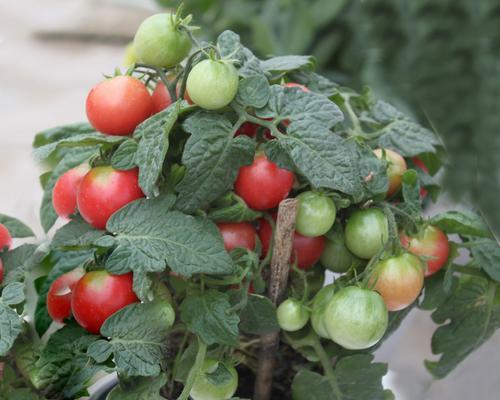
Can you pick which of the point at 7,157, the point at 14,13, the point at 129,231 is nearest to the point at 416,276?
the point at 129,231

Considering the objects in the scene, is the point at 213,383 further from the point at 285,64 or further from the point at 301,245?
the point at 285,64

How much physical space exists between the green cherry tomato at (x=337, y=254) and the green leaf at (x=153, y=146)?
13 cm

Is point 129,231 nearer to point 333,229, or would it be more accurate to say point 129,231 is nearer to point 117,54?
point 333,229

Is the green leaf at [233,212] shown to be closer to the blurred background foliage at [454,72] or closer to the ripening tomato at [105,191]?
the ripening tomato at [105,191]

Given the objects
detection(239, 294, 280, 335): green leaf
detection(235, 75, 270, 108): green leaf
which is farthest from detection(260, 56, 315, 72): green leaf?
detection(239, 294, 280, 335): green leaf

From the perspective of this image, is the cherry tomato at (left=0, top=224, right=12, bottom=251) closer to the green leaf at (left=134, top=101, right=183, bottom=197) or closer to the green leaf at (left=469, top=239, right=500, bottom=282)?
the green leaf at (left=134, top=101, right=183, bottom=197)

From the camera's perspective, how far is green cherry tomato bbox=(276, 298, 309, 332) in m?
0.44

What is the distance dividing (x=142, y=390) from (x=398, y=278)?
0.57 ft

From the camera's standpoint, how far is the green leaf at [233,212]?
433 millimetres

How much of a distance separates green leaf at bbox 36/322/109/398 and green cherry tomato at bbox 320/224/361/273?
0.56 ft

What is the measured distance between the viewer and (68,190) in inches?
18.5

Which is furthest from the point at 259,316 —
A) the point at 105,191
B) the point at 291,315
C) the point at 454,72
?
the point at 454,72

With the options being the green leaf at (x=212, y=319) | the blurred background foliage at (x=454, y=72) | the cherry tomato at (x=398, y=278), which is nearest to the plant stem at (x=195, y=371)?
the green leaf at (x=212, y=319)

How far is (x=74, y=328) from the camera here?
17.9 inches
